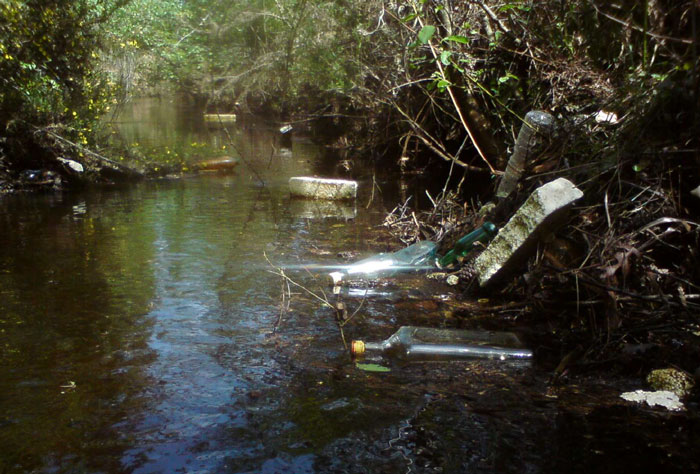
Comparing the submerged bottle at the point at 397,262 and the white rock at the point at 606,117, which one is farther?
the submerged bottle at the point at 397,262

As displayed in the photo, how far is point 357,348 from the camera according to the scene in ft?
13.0

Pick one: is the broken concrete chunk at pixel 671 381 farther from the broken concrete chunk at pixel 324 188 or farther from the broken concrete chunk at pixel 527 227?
the broken concrete chunk at pixel 324 188

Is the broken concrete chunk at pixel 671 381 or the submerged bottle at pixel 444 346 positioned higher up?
the broken concrete chunk at pixel 671 381

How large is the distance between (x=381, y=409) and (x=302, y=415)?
43 centimetres

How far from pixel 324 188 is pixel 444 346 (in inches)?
251

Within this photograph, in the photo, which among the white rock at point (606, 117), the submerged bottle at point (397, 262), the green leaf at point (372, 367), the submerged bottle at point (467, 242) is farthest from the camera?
the submerged bottle at point (397, 262)

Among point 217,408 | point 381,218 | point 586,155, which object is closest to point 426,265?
point 586,155

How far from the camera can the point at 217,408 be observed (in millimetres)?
3297

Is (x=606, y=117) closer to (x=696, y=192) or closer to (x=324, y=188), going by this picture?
(x=696, y=192)

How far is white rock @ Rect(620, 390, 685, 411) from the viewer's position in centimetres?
323

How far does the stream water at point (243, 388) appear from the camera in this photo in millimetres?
2852

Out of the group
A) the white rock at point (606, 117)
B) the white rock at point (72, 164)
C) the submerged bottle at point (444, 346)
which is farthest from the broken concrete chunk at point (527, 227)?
the white rock at point (72, 164)

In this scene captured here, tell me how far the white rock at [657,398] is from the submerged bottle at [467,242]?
2.37 meters

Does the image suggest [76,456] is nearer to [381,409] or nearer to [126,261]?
[381,409]
